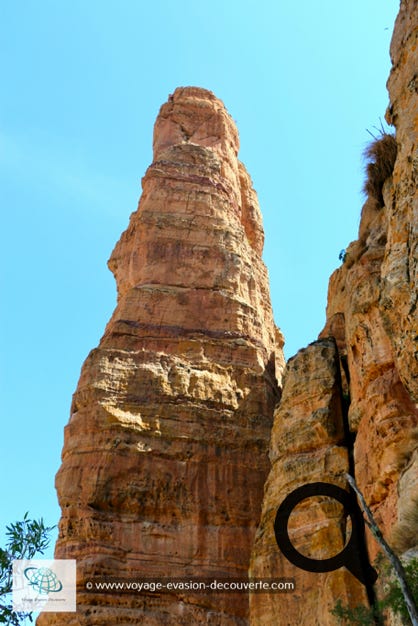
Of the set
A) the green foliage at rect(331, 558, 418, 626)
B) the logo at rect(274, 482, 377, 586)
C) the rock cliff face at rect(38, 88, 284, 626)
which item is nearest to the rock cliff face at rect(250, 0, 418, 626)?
the logo at rect(274, 482, 377, 586)

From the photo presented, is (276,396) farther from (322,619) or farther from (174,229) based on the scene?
(322,619)

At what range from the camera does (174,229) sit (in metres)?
37.5

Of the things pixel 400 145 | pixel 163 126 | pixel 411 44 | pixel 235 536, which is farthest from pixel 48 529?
pixel 163 126

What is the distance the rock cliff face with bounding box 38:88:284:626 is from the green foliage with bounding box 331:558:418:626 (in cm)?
984

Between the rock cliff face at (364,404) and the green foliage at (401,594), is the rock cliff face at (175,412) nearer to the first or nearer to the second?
the rock cliff face at (364,404)

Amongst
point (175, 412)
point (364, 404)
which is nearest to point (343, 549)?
point (364, 404)

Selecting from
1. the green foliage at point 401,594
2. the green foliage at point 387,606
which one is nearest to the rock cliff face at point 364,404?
the green foliage at point 387,606

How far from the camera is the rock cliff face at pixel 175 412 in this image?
27562 millimetres

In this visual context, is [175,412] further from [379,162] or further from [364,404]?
[379,162]

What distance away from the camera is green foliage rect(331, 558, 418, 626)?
14639mm

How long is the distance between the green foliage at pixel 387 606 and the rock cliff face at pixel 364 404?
106cm

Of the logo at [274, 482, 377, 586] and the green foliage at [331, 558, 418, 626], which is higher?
the logo at [274, 482, 377, 586]

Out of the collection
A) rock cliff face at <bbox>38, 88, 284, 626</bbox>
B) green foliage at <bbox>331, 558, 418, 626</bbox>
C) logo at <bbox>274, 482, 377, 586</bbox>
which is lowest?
green foliage at <bbox>331, 558, 418, 626</bbox>

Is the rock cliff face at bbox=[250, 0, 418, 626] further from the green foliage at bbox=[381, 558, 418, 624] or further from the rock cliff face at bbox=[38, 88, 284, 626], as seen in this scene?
the rock cliff face at bbox=[38, 88, 284, 626]
